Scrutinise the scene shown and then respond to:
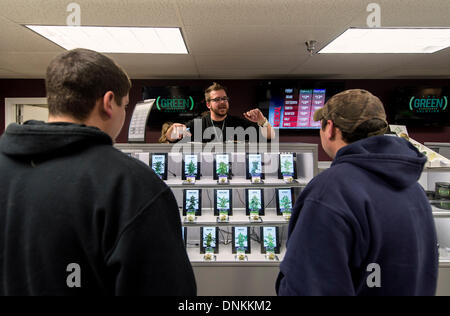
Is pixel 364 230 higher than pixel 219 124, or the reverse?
pixel 219 124

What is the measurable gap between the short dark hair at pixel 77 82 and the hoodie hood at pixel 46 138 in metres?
0.07

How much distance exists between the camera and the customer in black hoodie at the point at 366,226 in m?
0.95

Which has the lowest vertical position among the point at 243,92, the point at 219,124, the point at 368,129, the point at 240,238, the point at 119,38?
the point at 240,238

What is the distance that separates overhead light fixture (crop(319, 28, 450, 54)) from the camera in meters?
3.21

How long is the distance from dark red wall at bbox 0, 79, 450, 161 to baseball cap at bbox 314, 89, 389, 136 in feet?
15.7

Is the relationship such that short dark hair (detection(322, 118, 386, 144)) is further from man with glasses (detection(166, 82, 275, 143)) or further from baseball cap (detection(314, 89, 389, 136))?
man with glasses (detection(166, 82, 275, 143))

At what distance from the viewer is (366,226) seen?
953 mm

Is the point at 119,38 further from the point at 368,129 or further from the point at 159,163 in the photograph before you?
the point at 368,129

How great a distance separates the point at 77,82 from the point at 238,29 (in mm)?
2692

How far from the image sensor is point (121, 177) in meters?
0.79

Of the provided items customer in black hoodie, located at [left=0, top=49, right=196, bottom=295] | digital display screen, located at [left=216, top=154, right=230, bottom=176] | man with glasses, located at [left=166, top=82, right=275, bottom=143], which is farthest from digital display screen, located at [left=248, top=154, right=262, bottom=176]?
customer in black hoodie, located at [left=0, top=49, right=196, bottom=295]

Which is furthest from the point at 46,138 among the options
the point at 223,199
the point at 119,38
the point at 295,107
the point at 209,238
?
the point at 295,107

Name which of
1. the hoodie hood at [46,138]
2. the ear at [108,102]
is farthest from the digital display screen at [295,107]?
the hoodie hood at [46,138]
